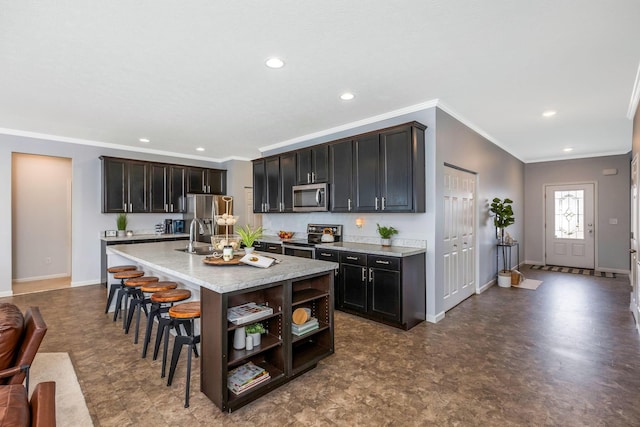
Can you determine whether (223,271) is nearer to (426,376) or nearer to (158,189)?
(426,376)

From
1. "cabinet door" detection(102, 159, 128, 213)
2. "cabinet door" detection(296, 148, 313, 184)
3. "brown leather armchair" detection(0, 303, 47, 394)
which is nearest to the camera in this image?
"brown leather armchair" detection(0, 303, 47, 394)

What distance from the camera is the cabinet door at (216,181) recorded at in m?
7.34

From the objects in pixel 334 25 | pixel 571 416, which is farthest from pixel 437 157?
pixel 571 416

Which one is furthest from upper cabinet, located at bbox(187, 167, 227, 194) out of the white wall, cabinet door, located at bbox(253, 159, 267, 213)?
the white wall

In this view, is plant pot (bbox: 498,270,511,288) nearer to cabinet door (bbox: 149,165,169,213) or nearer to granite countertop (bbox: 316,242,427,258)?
granite countertop (bbox: 316,242,427,258)

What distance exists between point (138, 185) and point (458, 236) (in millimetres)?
5850

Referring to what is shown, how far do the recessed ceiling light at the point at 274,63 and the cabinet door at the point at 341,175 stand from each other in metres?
1.78

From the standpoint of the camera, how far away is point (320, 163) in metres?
4.87

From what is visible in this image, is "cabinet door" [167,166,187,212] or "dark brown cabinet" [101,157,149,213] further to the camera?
"cabinet door" [167,166,187,212]

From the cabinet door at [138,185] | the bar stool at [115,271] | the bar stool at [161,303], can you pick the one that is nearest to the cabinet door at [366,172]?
the bar stool at [161,303]

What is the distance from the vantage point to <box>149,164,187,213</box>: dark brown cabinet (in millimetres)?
6438

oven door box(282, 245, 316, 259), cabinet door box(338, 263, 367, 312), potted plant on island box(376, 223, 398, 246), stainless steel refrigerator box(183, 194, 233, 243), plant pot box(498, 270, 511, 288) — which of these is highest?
stainless steel refrigerator box(183, 194, 233, 243)

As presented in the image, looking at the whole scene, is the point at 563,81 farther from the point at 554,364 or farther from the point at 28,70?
the point at 28,70

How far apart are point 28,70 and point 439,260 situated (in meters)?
4.69
